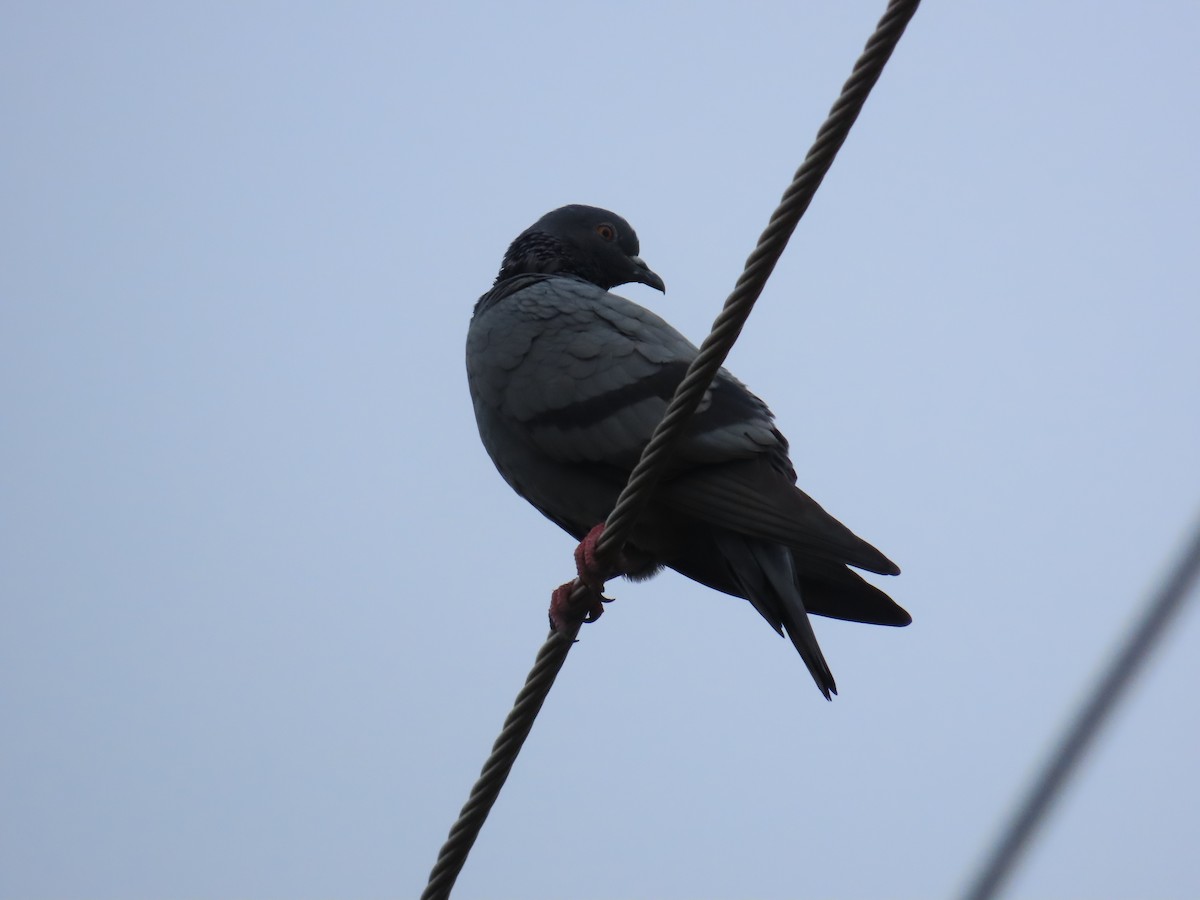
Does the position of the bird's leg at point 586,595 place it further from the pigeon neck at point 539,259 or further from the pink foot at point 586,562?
the pigeon neck at point 539,259

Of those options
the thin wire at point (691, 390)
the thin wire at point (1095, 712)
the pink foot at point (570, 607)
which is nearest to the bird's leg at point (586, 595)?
the pink foot at point (570, 607)

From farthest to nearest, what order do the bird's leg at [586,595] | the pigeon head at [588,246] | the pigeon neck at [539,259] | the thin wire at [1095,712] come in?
the pigeon head at [588,246]
the pigeon neck at [539,259]
the bird's leg at [586,595]
the thin wire at [1095,712]

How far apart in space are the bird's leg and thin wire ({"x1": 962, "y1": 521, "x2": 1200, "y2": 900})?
2.23 metres

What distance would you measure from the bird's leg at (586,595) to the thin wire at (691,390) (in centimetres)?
55

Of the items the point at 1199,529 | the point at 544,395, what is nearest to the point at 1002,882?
the point at 1199,529

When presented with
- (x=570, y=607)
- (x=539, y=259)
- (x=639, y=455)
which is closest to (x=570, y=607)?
(x=570, y=607)

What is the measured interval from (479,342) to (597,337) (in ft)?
1.91

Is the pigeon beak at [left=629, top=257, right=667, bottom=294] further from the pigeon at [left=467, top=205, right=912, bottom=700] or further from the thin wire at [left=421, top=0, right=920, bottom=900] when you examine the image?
the thin wire at [left=421, top=0, right=920, bottom=900]

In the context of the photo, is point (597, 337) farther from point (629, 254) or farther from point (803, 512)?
point (629, 254)

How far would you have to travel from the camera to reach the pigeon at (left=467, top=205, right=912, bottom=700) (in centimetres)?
387

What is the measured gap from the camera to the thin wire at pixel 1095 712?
3.97 ft

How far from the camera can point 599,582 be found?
3973 mm

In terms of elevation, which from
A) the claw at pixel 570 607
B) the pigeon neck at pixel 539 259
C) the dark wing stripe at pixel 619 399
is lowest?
the claw at pixel 570 607

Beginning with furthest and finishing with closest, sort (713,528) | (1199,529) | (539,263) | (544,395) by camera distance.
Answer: (539,263), (544,395), (713,528), (1199,529)
